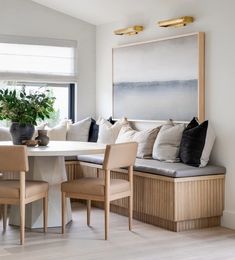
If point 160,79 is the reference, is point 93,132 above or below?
below

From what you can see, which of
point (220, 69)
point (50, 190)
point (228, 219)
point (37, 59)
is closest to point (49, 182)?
point (50, 190)

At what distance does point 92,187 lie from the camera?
15.6ft

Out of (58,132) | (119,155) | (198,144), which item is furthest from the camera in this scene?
(58,132)

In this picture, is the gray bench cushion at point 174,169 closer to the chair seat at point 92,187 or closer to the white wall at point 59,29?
the chair seat at point 92,187

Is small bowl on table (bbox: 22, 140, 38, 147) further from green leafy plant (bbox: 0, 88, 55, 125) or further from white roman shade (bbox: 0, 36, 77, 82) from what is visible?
white roman shade (bbox: 0, 36, 77, 82)

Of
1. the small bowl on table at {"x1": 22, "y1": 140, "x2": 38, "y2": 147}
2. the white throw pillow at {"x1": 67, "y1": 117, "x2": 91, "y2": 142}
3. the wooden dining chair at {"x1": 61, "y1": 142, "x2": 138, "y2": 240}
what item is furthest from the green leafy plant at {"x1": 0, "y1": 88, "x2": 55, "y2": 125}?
the white throw pillow at {"x1": 67, "y1": 117, "x2": 91, "y2": 142}

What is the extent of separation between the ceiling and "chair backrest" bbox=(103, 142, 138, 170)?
1.90 metres

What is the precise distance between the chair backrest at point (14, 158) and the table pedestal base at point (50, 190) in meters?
0.63

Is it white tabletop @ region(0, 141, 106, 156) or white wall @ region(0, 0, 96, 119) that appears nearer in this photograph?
white tabletop @ region(0, 141, 106, 156)

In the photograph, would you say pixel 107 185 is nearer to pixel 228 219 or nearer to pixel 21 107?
pixel 21 107

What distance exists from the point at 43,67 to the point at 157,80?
1.73 m

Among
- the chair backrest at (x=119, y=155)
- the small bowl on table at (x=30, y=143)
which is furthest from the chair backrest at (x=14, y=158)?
the chair backrest at (x=119, y=155)

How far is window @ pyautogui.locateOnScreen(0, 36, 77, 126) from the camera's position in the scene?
22.8 ft

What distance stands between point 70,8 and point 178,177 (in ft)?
10.0
